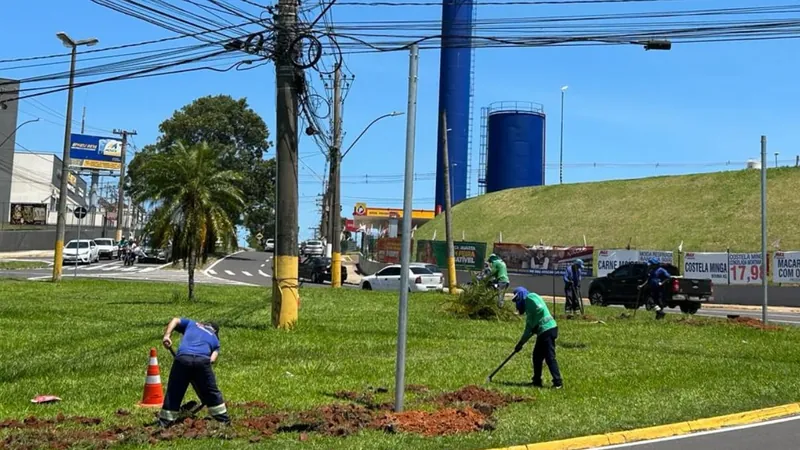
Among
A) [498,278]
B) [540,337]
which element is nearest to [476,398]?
[540,337]

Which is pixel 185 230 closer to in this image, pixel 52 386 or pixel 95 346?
pixel 95 346

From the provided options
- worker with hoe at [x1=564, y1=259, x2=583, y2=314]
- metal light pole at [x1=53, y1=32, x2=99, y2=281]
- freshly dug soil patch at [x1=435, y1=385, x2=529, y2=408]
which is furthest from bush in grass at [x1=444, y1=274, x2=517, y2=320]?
metal light pole at [x1=53, y1=32, x2=99, y2=281]

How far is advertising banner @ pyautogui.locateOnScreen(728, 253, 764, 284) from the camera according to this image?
115 feet

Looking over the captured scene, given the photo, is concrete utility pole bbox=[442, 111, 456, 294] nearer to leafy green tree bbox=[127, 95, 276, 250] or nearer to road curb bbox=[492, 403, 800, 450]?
road curb bbox=[492, 403, 800, 450]

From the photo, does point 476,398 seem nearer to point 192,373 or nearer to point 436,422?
point 436,422

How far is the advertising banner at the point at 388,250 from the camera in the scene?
5491 cm

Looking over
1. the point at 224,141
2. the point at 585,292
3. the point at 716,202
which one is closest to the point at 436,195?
the point at 224,141

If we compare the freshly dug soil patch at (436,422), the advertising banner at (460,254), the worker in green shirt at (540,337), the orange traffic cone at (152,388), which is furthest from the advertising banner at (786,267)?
the orange traffic cone at (152,388)

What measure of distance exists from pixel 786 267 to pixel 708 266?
10.8 feet

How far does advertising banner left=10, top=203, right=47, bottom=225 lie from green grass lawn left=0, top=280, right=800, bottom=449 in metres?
59.9

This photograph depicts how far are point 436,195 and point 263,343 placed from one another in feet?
202

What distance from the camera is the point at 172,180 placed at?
22.7 meters

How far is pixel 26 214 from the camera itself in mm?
76250

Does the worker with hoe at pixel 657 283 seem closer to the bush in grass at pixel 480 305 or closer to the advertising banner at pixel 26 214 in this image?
the bush in grass at pixel 480 305
